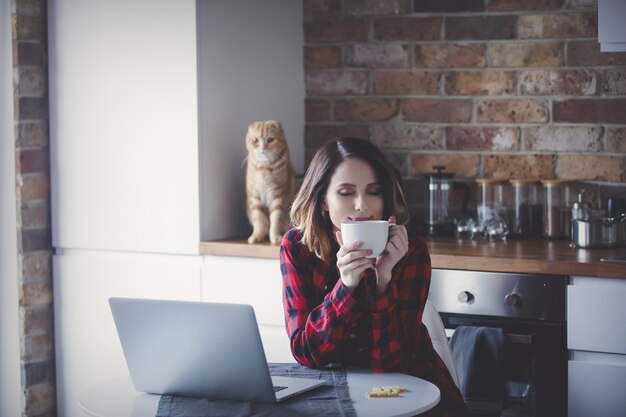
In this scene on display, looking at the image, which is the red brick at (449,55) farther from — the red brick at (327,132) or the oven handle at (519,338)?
the oven handle at (519,338)

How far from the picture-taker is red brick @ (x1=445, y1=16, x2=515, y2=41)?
3050mm

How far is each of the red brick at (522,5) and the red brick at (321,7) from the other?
0.57 m

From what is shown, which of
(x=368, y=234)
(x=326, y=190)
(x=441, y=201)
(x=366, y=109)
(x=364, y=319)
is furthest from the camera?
(x=366, y=109)

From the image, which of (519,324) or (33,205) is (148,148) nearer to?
(33,205)

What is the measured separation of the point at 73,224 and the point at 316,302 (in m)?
1.44

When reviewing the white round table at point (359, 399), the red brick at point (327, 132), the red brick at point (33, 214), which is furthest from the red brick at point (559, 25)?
the red brick at point (33, 214)

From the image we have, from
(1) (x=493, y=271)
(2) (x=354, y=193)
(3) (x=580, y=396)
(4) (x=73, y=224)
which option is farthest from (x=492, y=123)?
(4) (x=73, y=224)

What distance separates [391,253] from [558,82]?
141 centimetres

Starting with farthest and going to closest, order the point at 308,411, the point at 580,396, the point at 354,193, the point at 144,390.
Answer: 1. the point at 580,396
2. the point at 354,193
3. the point at 144,390
4. the point at 308,411

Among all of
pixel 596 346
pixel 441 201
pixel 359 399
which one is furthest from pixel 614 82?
pixel 359 399

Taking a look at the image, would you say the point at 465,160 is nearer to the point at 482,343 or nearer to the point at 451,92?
the point at 451,92

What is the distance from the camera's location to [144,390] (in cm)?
170

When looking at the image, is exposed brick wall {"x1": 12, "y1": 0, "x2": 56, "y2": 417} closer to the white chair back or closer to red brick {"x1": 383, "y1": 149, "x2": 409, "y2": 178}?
→ red brick {"x1": 383, "y1": 149, "x2": 409, "y2": 178}

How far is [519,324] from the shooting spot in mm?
2535
